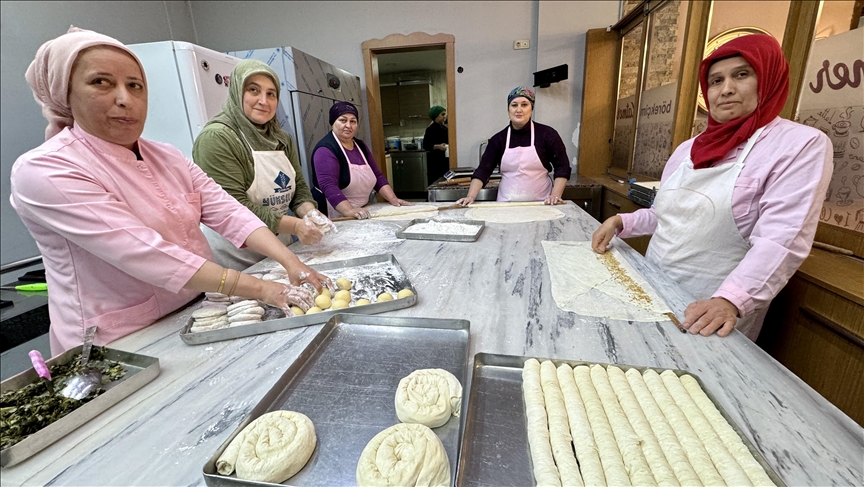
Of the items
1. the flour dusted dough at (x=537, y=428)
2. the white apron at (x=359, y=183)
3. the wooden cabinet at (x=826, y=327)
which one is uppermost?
the white apron at (x=359, y=183)

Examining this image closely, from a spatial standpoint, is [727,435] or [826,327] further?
[826,327]

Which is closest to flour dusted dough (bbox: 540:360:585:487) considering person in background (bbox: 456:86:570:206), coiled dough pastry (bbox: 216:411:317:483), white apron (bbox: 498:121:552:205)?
coiled dough pastry (bbox: 216:411:317:483)

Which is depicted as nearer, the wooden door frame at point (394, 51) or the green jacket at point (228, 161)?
the green jacket at point (228, 161)

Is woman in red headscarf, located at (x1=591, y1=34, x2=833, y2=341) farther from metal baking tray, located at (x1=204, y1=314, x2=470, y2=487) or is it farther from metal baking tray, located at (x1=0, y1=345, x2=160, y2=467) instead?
metal baking tray, located at (x1=0, y1=345, x2=160, y2=467)

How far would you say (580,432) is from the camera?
65cm

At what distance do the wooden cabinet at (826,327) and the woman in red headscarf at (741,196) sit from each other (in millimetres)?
150

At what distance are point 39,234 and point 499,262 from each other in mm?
1400

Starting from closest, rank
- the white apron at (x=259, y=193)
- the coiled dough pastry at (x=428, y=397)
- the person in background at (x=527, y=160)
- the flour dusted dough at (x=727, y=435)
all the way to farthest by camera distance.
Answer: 1. the flour dusted dough at (x=727, y=435)
2. the coiled dough pastry at (x=428, y=397)
3. the white apron at (x=259, y=193)
4. the person in background at (x=527, y=160)

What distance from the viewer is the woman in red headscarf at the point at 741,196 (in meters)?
1.02

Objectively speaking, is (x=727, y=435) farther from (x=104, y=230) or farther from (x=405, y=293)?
(x=104, y=230)

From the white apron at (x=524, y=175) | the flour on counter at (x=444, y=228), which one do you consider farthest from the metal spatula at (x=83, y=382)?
the white apron at (x=524, y=175)

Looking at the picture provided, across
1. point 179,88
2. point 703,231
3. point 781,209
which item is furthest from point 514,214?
point 179,88

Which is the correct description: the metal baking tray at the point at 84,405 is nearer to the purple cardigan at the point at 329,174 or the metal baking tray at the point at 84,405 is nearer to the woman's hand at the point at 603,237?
the woman's hand at the point at 603,237

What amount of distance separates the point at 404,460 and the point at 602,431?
1.21ft
